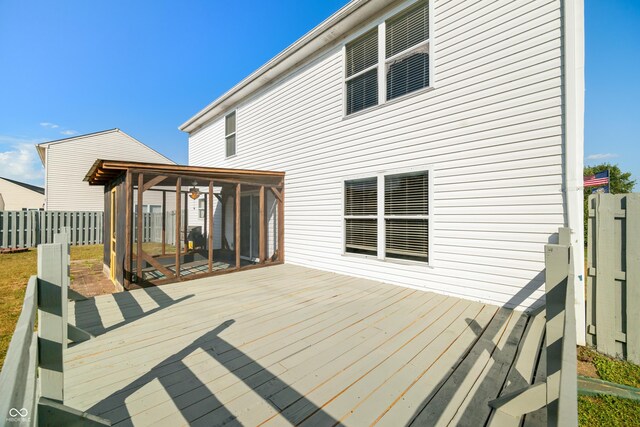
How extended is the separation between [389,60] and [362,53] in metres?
0.84

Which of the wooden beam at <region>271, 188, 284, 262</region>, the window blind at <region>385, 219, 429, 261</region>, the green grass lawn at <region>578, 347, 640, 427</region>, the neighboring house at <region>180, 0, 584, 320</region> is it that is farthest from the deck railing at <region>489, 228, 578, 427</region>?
the wooden beam at <region>271, 188, 284, 262</region>

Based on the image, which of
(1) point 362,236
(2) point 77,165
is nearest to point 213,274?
(1) point 362,236

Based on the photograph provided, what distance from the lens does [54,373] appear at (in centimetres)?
156

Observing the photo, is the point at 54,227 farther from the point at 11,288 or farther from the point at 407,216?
the point at 407,216

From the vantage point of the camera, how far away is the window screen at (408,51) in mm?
4652

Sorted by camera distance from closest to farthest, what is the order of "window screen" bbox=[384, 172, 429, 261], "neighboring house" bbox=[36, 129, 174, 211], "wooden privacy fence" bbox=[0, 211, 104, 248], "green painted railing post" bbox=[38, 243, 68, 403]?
"green painted railing post" bbox=[38, 243, 68, 403] < "window screen" bbox=[384, 172, 429, 261] < "wooden privacy fence" bbox=[0, 211, 104, 248] < "neighboring house" bbox=[36, 129, 174, 211]

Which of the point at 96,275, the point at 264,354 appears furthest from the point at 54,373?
the point at 96,275

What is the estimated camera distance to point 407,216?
477 cm

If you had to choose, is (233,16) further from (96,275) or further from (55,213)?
(55,213)

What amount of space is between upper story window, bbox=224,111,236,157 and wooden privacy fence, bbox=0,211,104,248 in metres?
7.90

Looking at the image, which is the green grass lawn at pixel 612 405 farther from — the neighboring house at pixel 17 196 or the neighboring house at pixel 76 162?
the neighboring house at pixel 17 196

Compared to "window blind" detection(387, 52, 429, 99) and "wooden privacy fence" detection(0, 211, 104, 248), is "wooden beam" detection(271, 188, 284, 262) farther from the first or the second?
"wooden privacy fence" detection(0, 211, 104, 248)

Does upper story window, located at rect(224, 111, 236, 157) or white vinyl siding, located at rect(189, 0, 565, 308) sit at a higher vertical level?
upper story window, located at rect(224, 111, 236, 157)

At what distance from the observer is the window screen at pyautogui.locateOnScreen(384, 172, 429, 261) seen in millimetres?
4586
